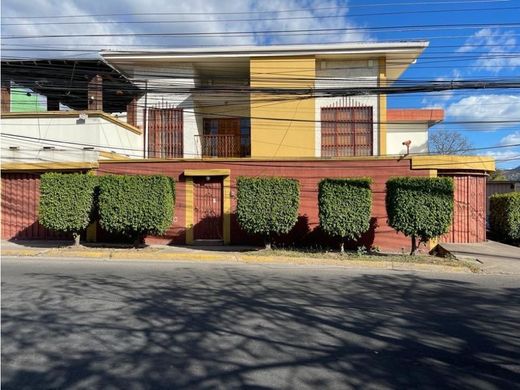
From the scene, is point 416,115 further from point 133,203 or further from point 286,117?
point 133,203

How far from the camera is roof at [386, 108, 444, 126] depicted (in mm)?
24781

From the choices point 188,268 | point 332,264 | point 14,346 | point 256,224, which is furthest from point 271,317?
point 256,224

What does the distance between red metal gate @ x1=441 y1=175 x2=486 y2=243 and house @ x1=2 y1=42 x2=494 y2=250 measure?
0.15ft

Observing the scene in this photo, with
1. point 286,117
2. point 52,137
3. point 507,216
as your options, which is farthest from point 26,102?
point 507,216

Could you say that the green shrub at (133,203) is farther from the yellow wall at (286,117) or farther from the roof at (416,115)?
the roof at (416,115)

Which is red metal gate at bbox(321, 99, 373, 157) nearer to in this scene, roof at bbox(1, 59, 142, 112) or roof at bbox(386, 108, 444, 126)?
roof at bbox(386, 108, 444, 126)

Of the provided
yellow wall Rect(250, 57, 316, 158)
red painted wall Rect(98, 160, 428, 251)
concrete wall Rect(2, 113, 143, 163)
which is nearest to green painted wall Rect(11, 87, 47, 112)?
concrete wall Rect(2, 113, 143, 163)

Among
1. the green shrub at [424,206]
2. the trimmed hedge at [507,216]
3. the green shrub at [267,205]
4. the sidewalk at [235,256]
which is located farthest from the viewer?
the trimmed hedge at [507,216]

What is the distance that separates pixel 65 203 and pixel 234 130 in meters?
9.25

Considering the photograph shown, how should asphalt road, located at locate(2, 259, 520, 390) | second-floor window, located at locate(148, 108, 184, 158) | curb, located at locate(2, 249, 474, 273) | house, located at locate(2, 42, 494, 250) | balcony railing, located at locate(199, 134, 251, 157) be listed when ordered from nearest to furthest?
1. asphalt road, located at locate(2, 259, 520, 390)
2. curb, located at locate(2, 249, 474, 273)
3. house, located at locate(2, 42, 494, 250)
4. second-floor window, located at locate(148, 108, 184, 158)
5. balcony railing, located at locate(199, 134, 251, 157)

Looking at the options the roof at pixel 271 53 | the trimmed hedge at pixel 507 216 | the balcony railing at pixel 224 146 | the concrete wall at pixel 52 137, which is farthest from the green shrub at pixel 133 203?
the trimmed hedge at pixel 507 216

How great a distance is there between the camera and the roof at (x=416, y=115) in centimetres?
2478

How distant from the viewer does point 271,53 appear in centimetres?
1916

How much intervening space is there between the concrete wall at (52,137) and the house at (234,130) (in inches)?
1.7
